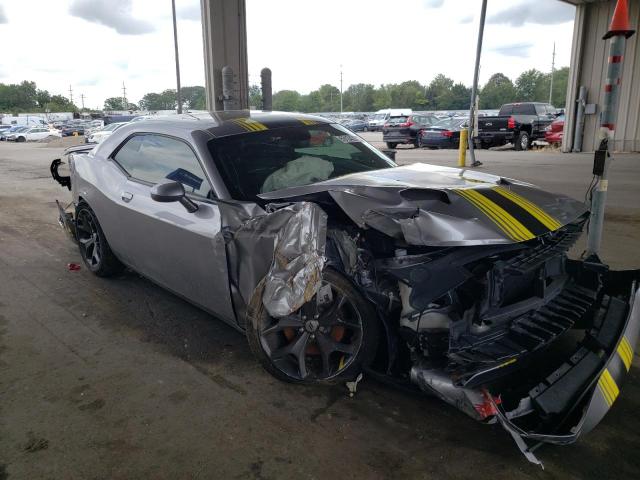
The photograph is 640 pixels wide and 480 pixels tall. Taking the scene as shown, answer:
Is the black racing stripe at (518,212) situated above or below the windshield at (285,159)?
below

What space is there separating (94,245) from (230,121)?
191 centimetres

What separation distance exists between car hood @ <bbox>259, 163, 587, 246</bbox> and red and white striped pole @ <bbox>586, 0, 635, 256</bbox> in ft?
4.63

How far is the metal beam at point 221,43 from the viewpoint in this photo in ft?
36.5

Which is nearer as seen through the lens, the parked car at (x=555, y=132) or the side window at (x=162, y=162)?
the side window at (x=162, y=162)

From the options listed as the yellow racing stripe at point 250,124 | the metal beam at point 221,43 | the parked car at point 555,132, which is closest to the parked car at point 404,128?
the parked car at point 555,132

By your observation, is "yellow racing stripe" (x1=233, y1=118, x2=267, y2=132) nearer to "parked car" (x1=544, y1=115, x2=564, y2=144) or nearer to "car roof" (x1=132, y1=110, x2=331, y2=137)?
"car roof" (x1=132, y1=110, x2=331, y2=137)

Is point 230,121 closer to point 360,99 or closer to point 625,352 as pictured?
point 625,352

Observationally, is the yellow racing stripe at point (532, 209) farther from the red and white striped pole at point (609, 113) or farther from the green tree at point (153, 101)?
the green tree at point (153, 101)

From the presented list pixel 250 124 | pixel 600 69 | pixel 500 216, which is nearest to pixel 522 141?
pixel 600 69

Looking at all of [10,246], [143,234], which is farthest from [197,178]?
[10,246]

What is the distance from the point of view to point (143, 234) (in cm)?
372

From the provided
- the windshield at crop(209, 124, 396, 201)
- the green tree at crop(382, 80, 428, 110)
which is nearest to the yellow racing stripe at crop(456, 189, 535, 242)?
the windshield at crop(209, 124, 396, 201)

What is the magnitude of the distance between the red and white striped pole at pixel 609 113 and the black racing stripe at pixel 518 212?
6.13ft

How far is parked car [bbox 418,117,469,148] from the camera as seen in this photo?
66.7 ft
